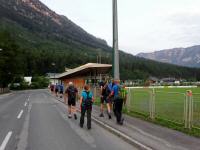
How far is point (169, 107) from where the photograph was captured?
22.0m

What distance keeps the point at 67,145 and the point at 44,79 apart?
142 metres

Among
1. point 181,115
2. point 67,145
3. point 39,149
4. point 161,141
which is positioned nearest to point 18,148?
point 39,149

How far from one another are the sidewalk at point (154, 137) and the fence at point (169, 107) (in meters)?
0.82

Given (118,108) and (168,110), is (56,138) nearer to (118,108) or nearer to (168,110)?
(118,108)

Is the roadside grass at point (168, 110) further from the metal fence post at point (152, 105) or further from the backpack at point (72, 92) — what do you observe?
the backpack at point (72, 92)

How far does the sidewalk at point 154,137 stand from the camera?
1155 cm

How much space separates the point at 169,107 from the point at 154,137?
876cm

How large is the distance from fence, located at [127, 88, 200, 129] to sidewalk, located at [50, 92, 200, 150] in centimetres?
82

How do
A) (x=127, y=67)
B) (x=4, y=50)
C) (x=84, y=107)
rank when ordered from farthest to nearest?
(x=127, y=67) < (x=4, y=50) < (x=84, y=107)

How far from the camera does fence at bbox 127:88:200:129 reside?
1513 cm

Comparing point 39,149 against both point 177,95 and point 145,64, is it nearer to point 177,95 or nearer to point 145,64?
point 177,95

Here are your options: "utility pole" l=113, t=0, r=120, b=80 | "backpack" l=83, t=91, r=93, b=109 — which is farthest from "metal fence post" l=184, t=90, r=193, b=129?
"utility pole" l=113, t=0, r=120, b=80

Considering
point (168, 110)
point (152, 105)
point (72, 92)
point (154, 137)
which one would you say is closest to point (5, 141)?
point (154, 137)

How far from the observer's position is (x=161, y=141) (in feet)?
40.9
